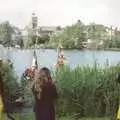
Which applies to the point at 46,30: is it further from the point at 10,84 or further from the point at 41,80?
the point at 10,84

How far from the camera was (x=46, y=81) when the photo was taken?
545 cm

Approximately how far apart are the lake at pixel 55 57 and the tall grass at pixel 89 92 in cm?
8

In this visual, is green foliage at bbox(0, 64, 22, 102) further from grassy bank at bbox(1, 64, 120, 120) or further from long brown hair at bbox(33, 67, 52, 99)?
long brown hair at bbox(33, 67, 52, 99)

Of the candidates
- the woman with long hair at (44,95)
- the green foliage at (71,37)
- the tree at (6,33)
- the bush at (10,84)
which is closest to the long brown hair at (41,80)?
the woman with long hair at (44,95)

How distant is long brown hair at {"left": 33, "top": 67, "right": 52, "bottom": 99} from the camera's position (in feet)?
17.8

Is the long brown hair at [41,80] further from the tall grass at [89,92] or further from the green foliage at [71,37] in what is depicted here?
the green foliage at [71,37]

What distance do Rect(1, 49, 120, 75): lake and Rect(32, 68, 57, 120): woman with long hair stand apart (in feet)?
0.39

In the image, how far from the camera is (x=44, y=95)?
5.45 meters

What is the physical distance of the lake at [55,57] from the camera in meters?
5.50

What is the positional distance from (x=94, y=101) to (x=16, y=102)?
0.78 m

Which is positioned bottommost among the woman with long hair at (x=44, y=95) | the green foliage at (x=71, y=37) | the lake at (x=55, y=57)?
the woman with long hair at (x=44, y=95)

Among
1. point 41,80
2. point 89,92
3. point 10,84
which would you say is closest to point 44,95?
point 41,80

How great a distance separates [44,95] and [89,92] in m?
0.47

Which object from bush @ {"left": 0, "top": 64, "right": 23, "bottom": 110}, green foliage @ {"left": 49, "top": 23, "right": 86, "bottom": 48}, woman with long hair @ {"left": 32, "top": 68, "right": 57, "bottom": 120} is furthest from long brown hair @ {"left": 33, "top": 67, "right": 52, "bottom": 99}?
green foliage @ {"left": 49, "top": 23, "right": 86, "bottom": 48}
